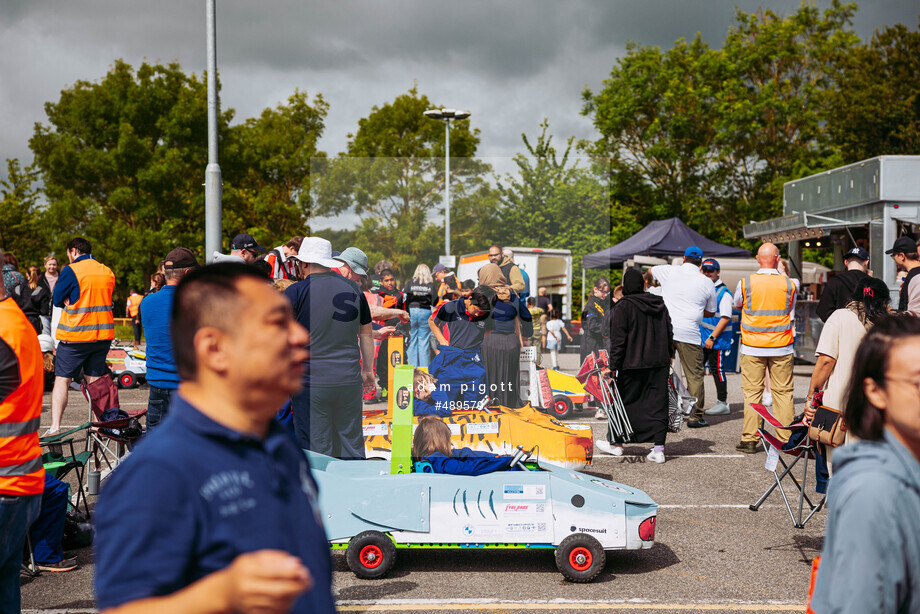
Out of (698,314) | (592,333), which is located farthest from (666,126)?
(698,314)

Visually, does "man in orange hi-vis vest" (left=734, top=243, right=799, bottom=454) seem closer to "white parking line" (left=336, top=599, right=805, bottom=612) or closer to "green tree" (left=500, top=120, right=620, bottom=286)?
"green tree" (left=500, top=120, right=620, bottom=286)

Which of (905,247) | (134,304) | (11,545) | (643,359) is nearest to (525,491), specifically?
(11,545)

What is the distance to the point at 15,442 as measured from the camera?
119 inches

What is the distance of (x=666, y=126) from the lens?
33250 millimetres

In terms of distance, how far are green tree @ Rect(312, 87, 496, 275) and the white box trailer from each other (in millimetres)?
402

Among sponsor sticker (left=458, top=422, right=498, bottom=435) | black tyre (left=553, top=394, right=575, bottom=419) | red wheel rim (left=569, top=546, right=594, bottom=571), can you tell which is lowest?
red wheel rim (left=569, top=546, right=594, bottom=571)

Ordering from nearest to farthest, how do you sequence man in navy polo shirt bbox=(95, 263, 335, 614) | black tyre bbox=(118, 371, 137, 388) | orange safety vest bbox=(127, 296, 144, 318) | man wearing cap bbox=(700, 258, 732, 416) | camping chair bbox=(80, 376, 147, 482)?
man in navy polo shirt bbox=(95, 263, 335, 614), camping chair bbox=(80, 376, 147, 482), man wearing cap bbox=(700, 258, 732, 416), black tyre bbox=(118, 371, 137, 388), orange safety vest bbox=(127, 296, 144, 318)

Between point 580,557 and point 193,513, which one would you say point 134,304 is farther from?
point 193,513

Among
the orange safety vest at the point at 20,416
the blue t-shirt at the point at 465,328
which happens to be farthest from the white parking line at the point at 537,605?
the blue t-shirt at the point at 465,328

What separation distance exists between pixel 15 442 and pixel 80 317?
17.9 feet

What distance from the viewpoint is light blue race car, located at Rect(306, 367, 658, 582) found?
4.68 meters

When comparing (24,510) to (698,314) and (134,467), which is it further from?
(698,314)

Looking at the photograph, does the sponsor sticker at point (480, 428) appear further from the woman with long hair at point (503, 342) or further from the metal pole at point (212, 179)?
the metal pole at point (212, 179)

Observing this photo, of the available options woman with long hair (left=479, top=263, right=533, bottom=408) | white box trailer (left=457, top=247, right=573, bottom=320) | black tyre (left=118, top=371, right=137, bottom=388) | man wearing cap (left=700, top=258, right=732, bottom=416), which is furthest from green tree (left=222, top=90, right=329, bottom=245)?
woman with long hair (left=479, top=263, right=533, bottom=408)
